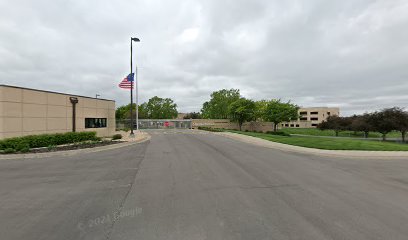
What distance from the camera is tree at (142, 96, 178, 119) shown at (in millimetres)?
92500

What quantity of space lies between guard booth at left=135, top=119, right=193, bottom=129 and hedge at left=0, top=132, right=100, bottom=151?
34723mm

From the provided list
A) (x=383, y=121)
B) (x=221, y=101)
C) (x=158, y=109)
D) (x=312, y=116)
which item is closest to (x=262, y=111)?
(x=221, y=101)

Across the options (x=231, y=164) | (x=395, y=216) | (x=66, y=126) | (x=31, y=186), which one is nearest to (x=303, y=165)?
(x=231, y=164)

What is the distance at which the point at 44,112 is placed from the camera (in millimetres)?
20281

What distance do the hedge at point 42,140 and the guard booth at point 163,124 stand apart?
114 ft

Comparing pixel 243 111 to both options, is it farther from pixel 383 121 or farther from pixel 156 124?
pixel 383 121

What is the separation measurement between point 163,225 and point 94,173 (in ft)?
19.2

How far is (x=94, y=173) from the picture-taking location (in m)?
9.19

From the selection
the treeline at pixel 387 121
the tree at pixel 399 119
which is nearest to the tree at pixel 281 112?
the treeline at pixel 387 121

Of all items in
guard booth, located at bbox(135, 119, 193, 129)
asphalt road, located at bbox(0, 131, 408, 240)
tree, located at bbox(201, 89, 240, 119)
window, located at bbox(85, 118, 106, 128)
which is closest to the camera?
asphalt road, located at bbox(0, 131, 408, 240)

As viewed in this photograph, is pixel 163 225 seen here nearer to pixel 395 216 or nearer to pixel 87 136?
pixel 395 216

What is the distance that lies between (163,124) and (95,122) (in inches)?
1249

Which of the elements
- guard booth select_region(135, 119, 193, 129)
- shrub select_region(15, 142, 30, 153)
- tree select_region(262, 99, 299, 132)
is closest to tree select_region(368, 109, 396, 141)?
tree select_region(262, 99, 299, 132)

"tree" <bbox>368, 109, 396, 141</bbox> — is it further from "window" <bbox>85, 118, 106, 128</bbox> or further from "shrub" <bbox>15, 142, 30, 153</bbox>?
"shrub" <bbox>15, 142, 30, 153</bbox>
